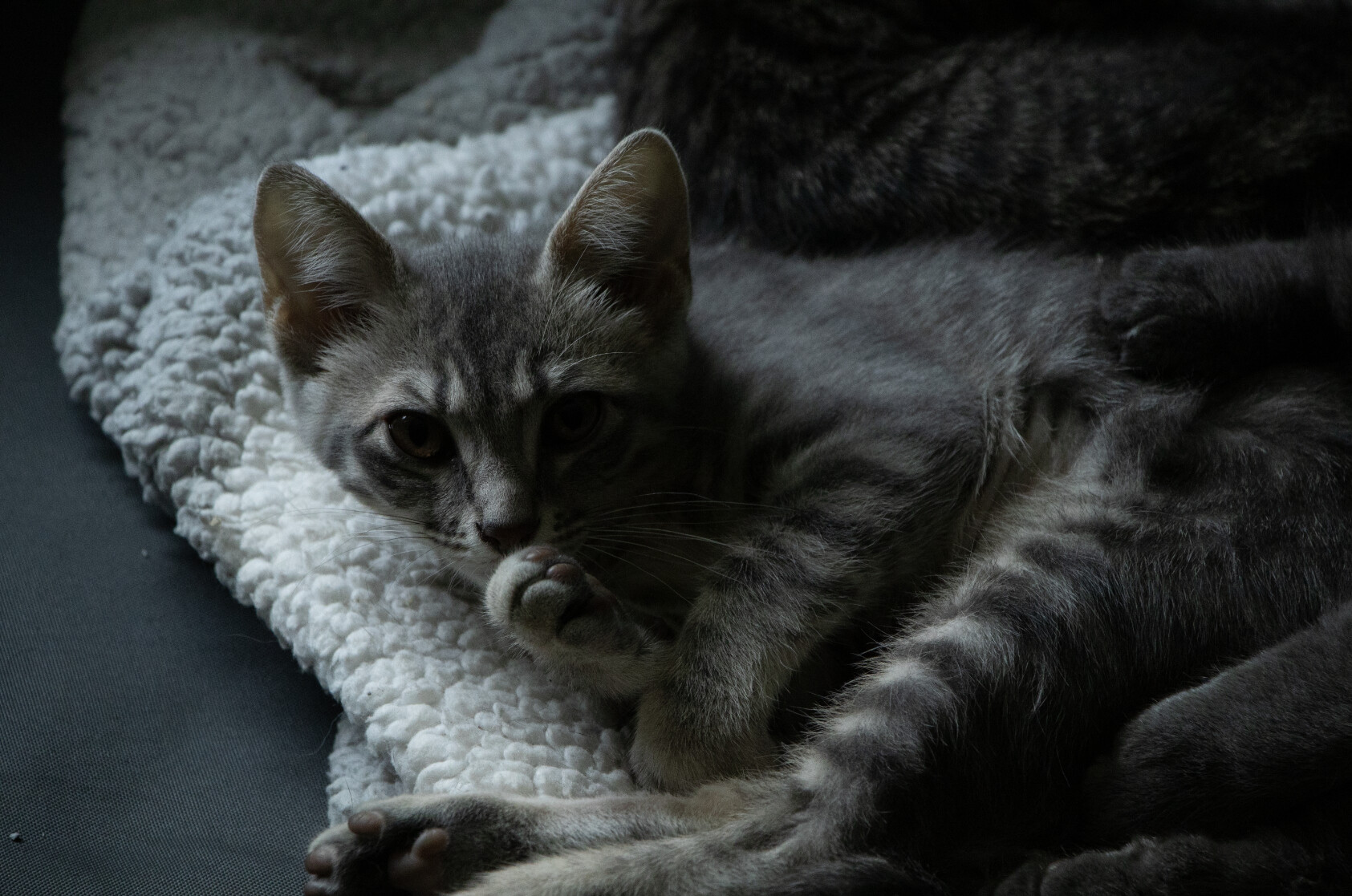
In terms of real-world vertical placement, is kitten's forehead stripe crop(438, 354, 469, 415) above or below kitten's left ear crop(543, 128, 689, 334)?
below

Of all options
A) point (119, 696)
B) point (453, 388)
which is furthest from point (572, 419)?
point (119, 696)

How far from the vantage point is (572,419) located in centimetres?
166

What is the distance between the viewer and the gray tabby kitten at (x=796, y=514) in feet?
4.46

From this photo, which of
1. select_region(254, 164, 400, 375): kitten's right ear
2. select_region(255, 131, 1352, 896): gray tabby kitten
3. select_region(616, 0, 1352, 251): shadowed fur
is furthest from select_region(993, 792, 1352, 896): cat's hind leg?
select_region(254, 164, 400, 375): kitten's right ear

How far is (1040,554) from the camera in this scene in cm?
153

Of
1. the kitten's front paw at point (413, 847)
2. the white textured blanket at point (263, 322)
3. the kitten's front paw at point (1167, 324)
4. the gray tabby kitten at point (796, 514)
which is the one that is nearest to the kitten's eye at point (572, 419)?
the gray tabby kitten at point (796, 514)

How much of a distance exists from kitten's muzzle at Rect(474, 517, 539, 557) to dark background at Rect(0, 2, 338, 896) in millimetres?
411

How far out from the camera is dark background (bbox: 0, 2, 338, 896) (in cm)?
147

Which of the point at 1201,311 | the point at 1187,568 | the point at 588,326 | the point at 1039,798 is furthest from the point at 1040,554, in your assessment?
the point at 588,326

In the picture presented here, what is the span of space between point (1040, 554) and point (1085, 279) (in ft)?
1.60

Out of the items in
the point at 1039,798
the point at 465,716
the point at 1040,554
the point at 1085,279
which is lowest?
the point at 465,716

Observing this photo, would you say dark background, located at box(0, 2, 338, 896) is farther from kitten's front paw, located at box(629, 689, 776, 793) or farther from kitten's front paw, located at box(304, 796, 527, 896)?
kitten's front paw, located at box(629, 689, 776, 793)

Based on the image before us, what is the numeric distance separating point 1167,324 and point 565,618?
907mm

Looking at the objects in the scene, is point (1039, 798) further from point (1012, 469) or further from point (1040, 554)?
point (1012, 469)
